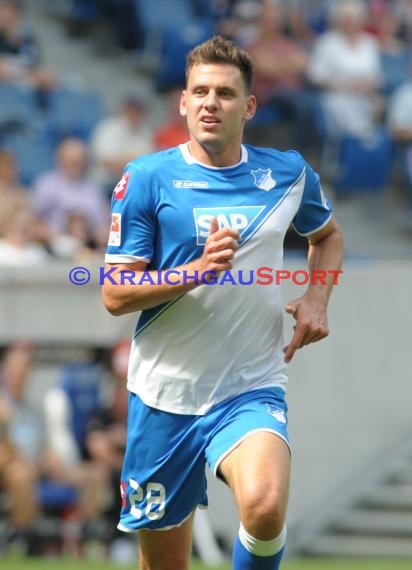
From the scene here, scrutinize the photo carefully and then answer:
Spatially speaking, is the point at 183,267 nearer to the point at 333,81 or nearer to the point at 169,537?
the point at 169,537

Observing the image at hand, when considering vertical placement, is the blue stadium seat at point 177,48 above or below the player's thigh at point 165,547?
above

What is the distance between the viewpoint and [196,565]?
10.0 meters

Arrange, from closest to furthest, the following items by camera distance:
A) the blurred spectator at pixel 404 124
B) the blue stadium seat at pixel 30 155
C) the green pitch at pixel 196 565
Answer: the green pitch at pixel 196 565 < the blue stadium seat at pixel 30 155 < the blurred spectator at pixel 404 124

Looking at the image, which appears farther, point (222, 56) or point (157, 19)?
point (157, 19)

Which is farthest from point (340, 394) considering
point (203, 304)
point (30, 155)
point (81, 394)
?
point (203, 304)

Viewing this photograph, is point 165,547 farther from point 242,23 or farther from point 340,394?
point 242,23

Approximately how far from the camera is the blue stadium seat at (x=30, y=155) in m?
12.2

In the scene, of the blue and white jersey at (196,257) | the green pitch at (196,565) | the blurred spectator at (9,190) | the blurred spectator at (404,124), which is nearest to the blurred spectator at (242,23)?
the blurred spectator at (404,124)

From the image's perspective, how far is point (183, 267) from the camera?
516 cm

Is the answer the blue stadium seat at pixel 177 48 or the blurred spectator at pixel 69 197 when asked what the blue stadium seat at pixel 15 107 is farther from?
the blue stadium seat at pixel 177 48

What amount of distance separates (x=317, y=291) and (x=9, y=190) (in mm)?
5995

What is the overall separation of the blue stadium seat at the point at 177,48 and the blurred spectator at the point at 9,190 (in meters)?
3.20

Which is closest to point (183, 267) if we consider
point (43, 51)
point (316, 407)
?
point (316, 407)

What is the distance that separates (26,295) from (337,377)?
272 centimetres
